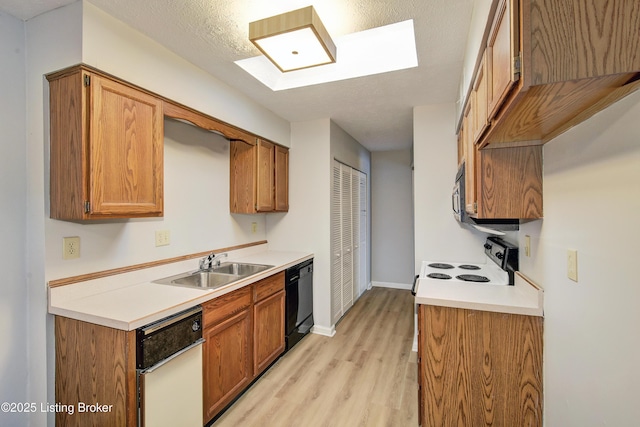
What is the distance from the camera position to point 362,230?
4816mm

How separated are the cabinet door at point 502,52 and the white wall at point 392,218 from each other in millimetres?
4085

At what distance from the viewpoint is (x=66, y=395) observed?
158 cm

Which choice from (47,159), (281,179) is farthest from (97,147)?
(281,179)

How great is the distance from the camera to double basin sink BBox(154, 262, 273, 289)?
86.7 inches

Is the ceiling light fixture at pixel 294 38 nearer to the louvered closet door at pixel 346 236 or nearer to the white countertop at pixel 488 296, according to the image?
the white countertop at pixel 488 296

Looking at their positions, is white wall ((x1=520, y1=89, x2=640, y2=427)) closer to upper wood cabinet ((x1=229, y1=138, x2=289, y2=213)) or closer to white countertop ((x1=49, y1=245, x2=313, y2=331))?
white countertop ((x1=49, y1=245, x2=313, y2=331))

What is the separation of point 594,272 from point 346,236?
296 centimetres

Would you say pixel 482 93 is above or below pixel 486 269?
above

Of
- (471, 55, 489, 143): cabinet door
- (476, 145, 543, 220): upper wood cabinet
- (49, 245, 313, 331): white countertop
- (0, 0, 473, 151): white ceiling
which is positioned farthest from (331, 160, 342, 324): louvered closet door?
(471, 55, 489, 143): cabinet door

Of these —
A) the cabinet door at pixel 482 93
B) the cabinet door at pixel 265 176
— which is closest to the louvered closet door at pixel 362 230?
the cabinet door at pixel 265 176

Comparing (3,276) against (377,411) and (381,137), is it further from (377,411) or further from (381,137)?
(381,137)

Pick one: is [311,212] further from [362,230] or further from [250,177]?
[362,230]

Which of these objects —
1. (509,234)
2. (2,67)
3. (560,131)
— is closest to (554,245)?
(560,131)

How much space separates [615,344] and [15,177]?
108 inches
